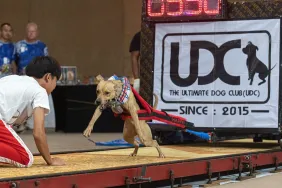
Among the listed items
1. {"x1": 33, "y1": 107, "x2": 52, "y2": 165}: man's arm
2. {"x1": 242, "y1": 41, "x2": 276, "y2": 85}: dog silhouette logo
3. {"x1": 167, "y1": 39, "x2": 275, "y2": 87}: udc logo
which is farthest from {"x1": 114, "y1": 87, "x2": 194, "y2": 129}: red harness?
{"x1": 33, "y1": 107, "x2": 52, "y2": 165}: man's arm

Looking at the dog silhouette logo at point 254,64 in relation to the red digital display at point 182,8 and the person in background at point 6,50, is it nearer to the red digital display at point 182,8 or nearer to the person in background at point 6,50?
the red digital display at point 182,8

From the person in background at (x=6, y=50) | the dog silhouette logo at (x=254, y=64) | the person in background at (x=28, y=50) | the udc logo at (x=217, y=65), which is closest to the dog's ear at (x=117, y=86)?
the udc logo at (x=217, y=65)

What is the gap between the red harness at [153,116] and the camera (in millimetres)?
7309

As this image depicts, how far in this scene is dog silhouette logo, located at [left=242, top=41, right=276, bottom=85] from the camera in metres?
8.73

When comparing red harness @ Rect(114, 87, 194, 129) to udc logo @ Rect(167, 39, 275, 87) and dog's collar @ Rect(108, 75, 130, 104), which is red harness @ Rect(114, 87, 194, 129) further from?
udc logo @ Rect(167, 39, 275, 87)

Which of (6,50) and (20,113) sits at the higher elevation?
(6,50)

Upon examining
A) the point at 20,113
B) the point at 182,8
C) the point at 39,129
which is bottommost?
the point at 39,129

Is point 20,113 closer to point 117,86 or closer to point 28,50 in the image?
point 117,86

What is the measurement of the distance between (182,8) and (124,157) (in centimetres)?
252

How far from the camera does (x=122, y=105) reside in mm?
7016

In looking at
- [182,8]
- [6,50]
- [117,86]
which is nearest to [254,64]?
[182,8]

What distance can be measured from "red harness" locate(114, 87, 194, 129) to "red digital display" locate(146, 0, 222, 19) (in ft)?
4.77

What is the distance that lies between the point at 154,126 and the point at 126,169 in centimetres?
308

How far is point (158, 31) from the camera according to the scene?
9180mm
